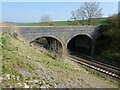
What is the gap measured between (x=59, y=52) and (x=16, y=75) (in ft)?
48.5

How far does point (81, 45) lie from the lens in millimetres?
42812

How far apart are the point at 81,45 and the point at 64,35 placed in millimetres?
8785

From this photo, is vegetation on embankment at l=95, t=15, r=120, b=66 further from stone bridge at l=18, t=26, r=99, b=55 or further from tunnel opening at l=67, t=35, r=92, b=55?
tunnel opening at l=67, t=35, r=92, b=55

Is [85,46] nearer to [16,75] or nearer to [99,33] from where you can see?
[99,33]

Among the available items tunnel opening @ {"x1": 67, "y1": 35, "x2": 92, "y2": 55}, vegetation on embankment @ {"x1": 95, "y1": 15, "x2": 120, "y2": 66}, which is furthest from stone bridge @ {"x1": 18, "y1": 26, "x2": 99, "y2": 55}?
vegetation on embankment @ {"x1": 95, "y1": 15, "x2": 120, "y2": 66}

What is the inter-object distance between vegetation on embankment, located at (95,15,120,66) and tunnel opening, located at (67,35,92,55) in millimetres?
1495

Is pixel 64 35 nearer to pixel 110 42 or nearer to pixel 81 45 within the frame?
pixel 110 42

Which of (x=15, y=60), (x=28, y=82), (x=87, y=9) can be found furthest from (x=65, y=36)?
(x=28, y=82)

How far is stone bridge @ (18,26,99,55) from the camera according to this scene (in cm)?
3139

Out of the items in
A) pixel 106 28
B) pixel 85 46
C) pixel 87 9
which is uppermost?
pixel 87 9

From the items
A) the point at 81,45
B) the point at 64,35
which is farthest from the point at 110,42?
the point at 64,35

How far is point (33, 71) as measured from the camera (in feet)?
38.8

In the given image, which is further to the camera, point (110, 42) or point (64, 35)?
point (110, 42)

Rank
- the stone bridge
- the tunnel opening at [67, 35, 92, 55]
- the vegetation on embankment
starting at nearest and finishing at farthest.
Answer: the stone bridge → the vegetation on embankment → the tunnel opening at [67, 35, 92, 55]
